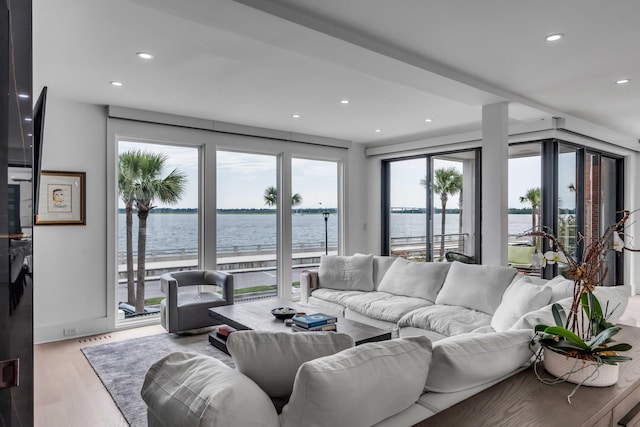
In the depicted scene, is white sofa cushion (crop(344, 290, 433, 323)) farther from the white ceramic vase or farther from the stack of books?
the white ceramic vase

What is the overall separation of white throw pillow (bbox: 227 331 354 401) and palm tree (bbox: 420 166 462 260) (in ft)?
18.1

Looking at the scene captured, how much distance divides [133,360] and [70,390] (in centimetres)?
63

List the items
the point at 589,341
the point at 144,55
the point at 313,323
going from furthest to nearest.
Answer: the point at 313,323 < the point at 144,55 < the point at 589,341

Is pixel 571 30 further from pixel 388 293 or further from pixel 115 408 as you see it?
pixel 115 408

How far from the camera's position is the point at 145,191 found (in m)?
5.11

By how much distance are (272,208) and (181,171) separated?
1.48 meters

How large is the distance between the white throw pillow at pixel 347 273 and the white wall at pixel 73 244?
8.56 ft

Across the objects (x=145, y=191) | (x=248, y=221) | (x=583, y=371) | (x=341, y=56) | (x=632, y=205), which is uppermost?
(x=341, y=56)

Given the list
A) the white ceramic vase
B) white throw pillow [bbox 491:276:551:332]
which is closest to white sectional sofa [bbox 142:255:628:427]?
the white ceramic vase

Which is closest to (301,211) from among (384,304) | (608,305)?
(384,304)

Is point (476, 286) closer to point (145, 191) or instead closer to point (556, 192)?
point (556, 192)

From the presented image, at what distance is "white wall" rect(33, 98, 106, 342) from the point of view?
14.4 ft

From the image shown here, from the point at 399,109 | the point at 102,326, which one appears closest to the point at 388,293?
the point at 399,109

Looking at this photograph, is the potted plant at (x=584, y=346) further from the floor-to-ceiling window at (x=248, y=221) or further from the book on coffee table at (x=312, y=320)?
the floor-to-ceiling window at (x=248, y=221)
